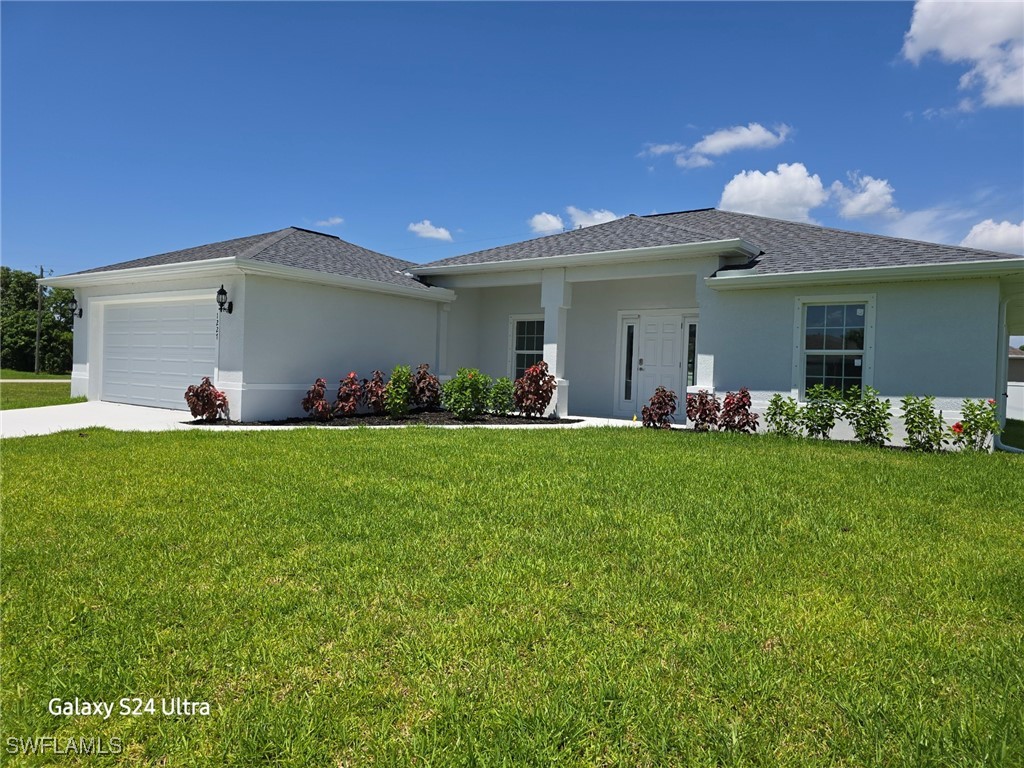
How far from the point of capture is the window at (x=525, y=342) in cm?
1563

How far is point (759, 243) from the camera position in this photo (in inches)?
493

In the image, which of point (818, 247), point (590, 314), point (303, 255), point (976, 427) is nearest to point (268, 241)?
point (303, 255)

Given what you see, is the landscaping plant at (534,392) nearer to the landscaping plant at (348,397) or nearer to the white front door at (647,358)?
the white front door at (647,358)

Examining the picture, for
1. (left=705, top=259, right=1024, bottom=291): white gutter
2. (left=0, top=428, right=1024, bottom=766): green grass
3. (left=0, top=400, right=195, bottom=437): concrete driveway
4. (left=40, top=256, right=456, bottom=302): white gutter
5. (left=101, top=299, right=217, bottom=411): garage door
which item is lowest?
(left=0, top=428, right=1024, bottom=766): green grass

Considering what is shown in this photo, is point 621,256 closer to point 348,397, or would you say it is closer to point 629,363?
point 629,363

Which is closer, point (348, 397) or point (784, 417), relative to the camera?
point (784, 417)

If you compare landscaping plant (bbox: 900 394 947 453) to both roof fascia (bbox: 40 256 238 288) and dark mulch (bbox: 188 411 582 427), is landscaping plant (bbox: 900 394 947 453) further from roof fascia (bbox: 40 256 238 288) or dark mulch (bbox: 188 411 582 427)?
roof fascia (bbox: 40 256 238 288)

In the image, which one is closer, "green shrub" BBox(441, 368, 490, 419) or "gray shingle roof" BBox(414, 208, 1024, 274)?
"gray shingle roof" BBox(414, 208, 1024, 274)

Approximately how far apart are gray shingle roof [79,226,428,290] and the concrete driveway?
321cm

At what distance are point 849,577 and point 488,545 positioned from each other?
7.41ft

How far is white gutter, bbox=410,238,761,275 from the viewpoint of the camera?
36.1 feet

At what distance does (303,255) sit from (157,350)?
385cm

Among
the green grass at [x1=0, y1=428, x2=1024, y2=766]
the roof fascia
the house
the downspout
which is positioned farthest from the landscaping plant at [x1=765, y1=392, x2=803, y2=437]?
the roof fascia

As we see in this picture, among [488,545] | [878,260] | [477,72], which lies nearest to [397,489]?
[488,545]
